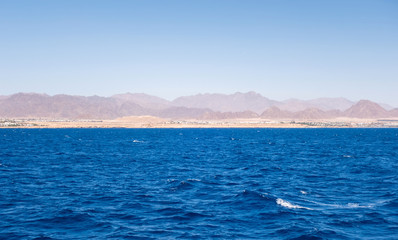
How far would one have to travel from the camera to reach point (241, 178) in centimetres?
4209

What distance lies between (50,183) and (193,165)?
Answer: 23352 mm

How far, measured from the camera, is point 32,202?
2877 cm

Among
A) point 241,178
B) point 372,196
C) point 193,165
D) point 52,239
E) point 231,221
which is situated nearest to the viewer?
point 52,239

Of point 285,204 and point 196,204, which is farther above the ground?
point 285,204

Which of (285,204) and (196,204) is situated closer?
(285,204)

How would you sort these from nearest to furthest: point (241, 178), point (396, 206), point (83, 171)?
point (396, 206), point (241, 178), point (83, 171)

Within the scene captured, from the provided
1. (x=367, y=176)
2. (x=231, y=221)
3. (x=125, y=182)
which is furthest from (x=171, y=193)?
(x=367, y=176)

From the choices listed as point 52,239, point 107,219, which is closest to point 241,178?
point 107,219

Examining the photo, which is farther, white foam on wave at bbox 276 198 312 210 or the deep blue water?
white foam on wave at bbox 276 198 312 210

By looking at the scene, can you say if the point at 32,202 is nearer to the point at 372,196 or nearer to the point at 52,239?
the point at 52,239

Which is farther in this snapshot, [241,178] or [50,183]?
[241,178]

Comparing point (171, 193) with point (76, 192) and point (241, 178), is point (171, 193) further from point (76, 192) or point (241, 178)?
point (241, 178)

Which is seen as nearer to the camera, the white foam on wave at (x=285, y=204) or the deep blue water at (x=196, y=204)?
the deep blue water at (x=196, y=204)

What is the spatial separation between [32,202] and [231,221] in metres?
16.8
